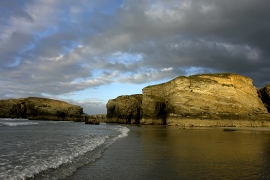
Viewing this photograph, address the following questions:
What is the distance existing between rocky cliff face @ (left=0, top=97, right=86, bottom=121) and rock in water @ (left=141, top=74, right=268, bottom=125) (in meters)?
49.1

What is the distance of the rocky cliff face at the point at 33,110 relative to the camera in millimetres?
83875

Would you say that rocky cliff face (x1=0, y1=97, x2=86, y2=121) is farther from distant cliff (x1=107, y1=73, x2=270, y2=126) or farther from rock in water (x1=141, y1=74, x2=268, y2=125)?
distant cliff (x1=107, y1=73, x2=270, y2=126)

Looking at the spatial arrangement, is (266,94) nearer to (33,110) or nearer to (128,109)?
(128,109)

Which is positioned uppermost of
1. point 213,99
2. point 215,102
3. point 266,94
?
point 266,94

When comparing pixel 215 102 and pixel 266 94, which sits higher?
pixel 266 94

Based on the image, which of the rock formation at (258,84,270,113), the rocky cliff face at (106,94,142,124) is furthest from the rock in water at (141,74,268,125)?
the rocky cliff face at (106,94,142,124)

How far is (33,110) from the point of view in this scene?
84625mm

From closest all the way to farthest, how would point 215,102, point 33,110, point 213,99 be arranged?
point 215,102 < point 213,99 < point 33,110

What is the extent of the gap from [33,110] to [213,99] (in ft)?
212

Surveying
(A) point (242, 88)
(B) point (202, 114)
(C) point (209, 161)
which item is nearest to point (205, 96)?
(B) point (202, 114)

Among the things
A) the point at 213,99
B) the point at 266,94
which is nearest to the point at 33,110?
the point at 213,99

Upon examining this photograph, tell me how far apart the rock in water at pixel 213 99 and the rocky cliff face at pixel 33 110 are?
161 ft

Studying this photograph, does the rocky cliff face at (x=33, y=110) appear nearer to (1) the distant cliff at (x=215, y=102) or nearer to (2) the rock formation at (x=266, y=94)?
(1) the distant cliff at (x=215, y=102)

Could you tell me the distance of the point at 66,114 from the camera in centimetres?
9069
